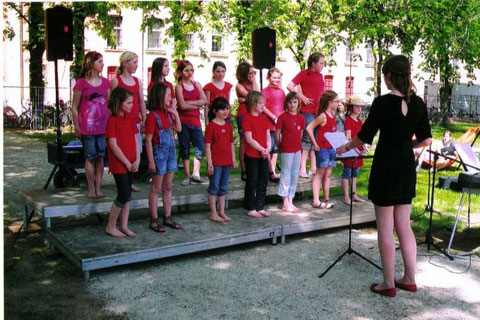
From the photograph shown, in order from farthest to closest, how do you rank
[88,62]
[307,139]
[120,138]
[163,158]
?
[307,139] → [88,62] → [163,158] → [120,138]

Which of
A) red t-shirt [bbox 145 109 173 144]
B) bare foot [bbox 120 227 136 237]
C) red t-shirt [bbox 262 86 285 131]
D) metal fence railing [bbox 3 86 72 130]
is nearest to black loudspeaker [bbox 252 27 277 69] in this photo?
red t-shirt [bbox 262 86 285 131]

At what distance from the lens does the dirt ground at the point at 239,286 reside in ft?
14.9

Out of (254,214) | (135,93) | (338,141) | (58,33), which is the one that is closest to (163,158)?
(135,93)

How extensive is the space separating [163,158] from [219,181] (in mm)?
885

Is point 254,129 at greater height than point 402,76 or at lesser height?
lesser

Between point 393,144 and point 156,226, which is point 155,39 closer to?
point 156,226

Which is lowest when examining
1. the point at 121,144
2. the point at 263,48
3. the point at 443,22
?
the point at 121,144

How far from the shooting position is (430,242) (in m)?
6.40

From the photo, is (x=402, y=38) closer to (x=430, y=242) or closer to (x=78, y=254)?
(x=430, y=242)

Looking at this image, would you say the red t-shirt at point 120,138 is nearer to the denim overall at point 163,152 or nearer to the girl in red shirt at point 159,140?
the girl in red shirt at point 159,140

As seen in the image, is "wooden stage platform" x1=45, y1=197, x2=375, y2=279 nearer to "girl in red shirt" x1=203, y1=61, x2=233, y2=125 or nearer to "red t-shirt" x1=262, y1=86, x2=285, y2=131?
"red t-shirt" x1=262, y1=86, x2=285, y2=131

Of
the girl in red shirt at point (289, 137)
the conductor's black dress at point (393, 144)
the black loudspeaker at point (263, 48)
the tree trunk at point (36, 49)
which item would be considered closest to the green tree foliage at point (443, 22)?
the black loudspeaker at point (263, 48)

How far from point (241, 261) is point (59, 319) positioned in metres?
2.15

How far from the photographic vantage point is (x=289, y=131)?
695 centimetres
